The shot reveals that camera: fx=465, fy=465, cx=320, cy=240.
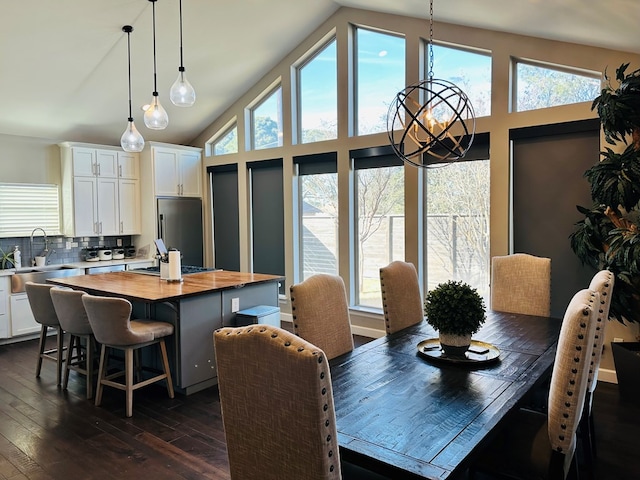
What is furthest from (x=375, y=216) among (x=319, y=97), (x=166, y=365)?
(x=166, y=365)

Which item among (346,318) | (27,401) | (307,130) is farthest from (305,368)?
(307,130)

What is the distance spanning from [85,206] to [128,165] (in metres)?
0.86

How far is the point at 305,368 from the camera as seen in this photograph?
1281 mm

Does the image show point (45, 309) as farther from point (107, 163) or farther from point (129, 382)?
point (107, 163)

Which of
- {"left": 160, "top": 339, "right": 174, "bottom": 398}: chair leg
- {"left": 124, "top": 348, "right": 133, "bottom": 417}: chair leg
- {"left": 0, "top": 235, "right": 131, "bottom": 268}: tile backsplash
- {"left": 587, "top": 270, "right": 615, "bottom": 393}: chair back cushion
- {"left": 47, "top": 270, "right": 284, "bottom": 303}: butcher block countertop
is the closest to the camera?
{"left": 587, "top": 270, "right": 615, "bottom": 393}: chair back cushion

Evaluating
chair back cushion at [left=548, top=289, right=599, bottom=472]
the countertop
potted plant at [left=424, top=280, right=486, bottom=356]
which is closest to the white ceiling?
the countertop

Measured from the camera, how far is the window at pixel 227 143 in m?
6.91

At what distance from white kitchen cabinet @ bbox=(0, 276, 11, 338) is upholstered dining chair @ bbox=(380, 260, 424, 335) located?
450cm

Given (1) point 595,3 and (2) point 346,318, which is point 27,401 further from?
(1) point 595,3

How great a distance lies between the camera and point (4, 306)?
5.24 metres

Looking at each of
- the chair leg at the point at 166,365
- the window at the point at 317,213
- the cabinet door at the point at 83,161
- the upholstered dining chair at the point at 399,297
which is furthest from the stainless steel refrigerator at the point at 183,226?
the upholstered dining chair at the point at 399,297

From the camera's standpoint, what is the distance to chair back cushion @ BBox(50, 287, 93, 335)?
11.9ft

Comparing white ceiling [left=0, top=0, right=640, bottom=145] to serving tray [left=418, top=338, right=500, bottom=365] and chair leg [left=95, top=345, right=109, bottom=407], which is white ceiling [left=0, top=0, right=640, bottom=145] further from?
chair leg [left=95, top=345, right=109, bottom=407]

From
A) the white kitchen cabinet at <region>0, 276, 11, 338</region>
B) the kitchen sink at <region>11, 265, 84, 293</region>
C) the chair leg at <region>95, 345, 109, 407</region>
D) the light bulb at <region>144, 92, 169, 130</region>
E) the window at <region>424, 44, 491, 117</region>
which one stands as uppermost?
the window at <region>424, 44, 491, 117</region>
